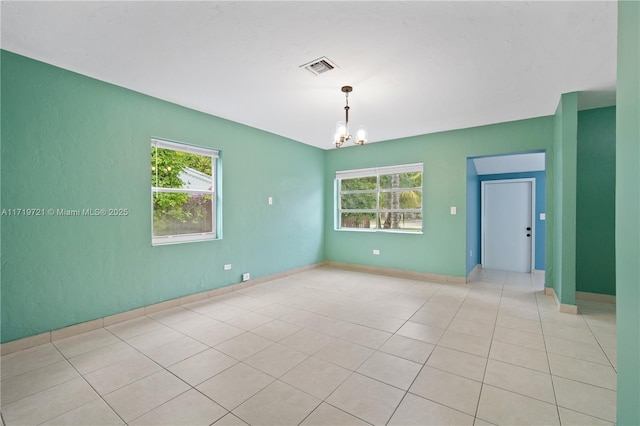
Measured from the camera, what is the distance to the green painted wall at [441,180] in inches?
174

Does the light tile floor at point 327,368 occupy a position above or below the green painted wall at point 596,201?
below

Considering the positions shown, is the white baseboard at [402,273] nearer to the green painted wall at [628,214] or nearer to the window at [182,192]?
the window at [182,192]

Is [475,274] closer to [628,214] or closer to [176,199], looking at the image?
[628,214]

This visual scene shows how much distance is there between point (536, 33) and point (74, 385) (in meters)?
4.38

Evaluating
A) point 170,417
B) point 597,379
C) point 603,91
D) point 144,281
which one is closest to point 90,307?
point 144,281

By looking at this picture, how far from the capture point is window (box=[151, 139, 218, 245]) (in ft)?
11.8

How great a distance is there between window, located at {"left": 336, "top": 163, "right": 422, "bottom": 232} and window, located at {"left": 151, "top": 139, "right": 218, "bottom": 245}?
9.79ft

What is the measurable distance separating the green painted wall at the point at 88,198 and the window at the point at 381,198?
→ 2.63 metres

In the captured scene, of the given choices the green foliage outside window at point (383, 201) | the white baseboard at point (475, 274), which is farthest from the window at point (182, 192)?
the white baseboard at point (475, 274)

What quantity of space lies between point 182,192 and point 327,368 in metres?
2.99

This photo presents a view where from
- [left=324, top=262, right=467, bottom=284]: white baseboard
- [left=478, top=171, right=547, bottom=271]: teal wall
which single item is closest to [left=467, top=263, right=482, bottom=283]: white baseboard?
[left=324, top=262, right=467, bottom=284]: white baseboard

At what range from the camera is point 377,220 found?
19.1 ft

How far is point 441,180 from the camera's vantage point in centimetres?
504

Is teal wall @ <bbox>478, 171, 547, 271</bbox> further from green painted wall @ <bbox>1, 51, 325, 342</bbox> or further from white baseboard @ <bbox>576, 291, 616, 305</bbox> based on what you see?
green painted wall @ <bbox>1, 51, 325, 342</bbox>
